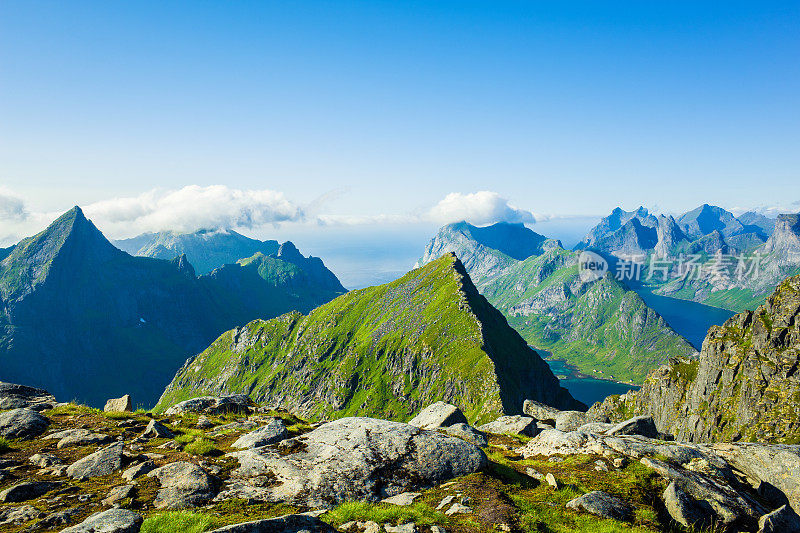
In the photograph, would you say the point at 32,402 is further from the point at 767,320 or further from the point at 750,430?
the point at 767,320

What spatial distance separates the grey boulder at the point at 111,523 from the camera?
11273mm

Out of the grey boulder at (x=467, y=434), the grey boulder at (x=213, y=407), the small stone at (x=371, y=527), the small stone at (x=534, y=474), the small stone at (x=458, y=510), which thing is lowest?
the grey boulder at (x=213, y=407)

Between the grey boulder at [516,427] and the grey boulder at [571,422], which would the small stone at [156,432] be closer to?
the grey boulder at [516,427]

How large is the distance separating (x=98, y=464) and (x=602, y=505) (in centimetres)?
2142

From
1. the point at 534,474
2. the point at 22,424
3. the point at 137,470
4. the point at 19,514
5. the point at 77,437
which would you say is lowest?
the point at 534,474

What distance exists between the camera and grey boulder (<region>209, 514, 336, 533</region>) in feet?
35.3

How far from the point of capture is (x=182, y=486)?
15250 millimetres

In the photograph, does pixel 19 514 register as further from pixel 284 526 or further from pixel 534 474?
pixel 534 474

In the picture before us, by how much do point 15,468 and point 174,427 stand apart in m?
8.75

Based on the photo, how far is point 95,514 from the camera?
491 inches

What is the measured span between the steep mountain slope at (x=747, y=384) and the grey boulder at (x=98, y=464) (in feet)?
414

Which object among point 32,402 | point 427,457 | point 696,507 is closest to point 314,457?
point 427,457

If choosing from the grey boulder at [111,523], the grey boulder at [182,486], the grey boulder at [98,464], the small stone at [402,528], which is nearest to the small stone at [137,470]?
the grey boulder at [182,486]

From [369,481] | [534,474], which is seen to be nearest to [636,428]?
[534,474]
